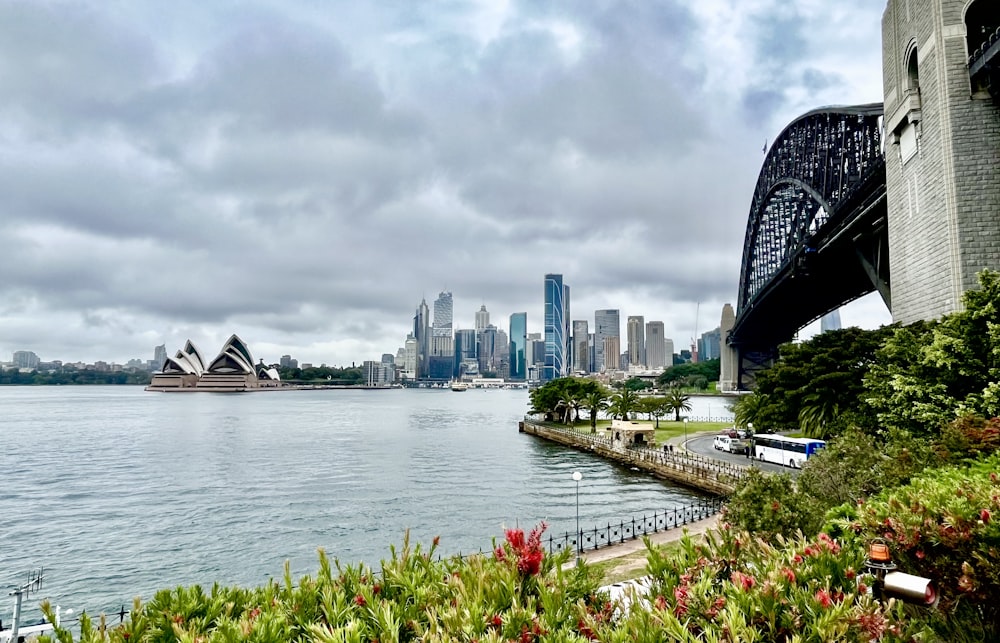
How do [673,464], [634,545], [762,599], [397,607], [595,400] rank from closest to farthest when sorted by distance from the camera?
1. [762,599]
2. [397,607]
3. [634,545]
4. [673,464]
5. [595,400]

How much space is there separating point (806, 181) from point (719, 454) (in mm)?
52499

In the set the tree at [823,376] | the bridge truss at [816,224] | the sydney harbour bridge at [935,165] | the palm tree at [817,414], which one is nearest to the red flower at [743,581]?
the sydney harbour bridge at [935,165]

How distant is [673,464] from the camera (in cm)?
4828

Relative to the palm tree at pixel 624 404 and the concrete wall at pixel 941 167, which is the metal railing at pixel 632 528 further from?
the palm tree at pixel 624 404

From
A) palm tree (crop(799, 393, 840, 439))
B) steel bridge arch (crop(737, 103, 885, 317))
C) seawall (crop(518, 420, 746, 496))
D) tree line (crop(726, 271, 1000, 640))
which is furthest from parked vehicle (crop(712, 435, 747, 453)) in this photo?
steel bridge arch (crop(737, 103, 885, 317))

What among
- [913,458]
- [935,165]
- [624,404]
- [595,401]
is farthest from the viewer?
[595,401]

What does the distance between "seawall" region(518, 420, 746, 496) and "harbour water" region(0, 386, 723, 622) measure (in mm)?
1692

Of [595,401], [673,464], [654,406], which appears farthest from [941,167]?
[654,406]

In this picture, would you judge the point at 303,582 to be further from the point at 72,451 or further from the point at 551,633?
the point at 72,451

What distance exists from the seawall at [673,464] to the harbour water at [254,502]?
5.55 ft

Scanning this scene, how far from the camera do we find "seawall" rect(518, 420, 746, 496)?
4038cm

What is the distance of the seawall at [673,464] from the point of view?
4038cm

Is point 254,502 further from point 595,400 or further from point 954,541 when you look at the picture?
point 595,400

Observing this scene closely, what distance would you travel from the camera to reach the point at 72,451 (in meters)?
65.2
